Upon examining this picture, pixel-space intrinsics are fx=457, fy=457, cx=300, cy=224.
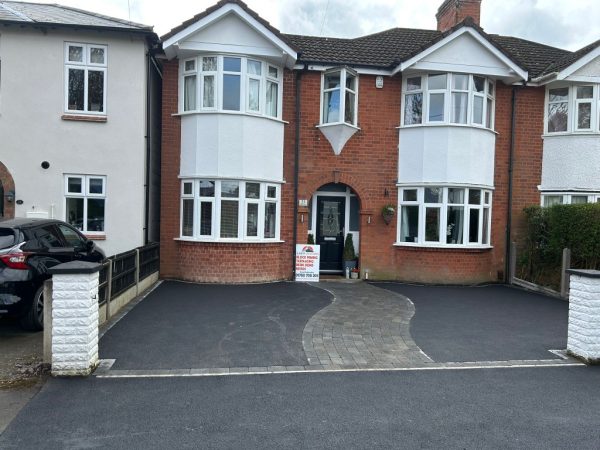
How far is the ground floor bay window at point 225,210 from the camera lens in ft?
37.6

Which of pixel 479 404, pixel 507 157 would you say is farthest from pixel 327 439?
pixel 507 157

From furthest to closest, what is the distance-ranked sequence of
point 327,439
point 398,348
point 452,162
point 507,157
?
point 507,157 < point 452,162 < point 398,348 < point 327,439

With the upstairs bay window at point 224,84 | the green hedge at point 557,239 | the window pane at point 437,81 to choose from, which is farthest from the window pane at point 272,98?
the green hedge at point 557,239

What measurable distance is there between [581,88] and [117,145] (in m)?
12.7

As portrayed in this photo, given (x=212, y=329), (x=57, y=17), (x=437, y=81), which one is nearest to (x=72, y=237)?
(x=212, y=329)

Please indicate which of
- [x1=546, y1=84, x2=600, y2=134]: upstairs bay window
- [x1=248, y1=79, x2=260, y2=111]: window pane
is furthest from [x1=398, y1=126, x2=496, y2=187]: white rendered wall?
[x1=248, y1=79, x2=260, y2=111]: window pane

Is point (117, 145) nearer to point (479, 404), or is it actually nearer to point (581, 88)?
point (479, 404)

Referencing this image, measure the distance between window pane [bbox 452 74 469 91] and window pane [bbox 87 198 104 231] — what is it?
965 cm

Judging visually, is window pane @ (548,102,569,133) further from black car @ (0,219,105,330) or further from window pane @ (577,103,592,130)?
black car @ (0,219,105,330)

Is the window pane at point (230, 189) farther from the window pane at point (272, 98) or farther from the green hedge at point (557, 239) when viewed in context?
the green hedge at point (557, 239)

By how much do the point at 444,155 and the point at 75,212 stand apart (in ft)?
31.4

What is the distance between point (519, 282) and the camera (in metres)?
12.5

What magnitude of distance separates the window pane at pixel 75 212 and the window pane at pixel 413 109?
348 inches

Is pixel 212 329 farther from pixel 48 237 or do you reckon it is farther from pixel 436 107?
pixel 436 107
